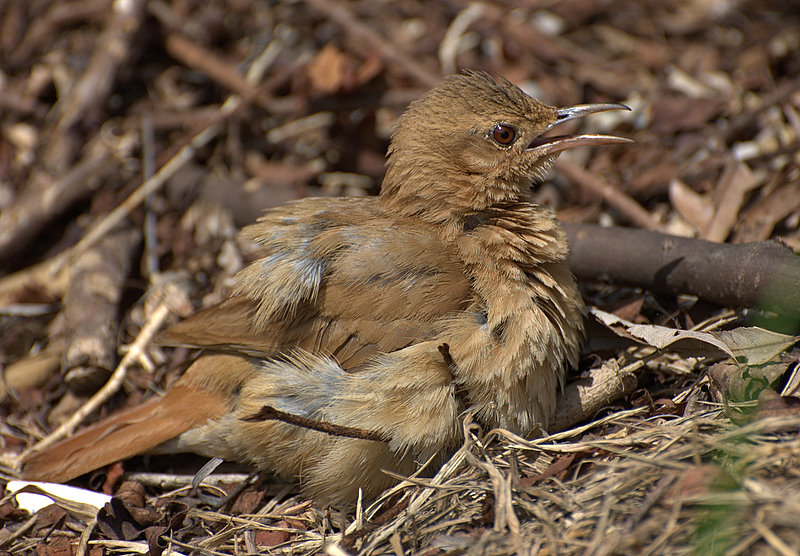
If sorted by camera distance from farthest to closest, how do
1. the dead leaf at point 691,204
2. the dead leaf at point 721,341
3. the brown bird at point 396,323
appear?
the dead leaf at point 691,204
the brown bird at point 396,323
the dead leaf at point 721,341

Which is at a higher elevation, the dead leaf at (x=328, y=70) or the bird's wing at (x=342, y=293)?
the dead leaf at (x=328, y=70)

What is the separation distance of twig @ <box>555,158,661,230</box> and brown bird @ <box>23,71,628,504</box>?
0.91 m

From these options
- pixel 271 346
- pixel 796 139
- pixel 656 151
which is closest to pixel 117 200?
pixel 271 346

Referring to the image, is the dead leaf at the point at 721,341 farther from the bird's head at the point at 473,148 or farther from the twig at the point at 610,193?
the twig at the point at 610,193

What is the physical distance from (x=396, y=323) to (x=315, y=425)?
57 centimetres

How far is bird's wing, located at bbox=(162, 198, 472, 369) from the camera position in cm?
319

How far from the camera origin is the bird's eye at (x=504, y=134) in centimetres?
352

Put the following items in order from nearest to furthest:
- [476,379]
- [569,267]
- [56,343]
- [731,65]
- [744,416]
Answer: [744,416] < [476,379] < [569,267] < [56,343] < [731,65]

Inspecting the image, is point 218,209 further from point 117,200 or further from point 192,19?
point 192,19

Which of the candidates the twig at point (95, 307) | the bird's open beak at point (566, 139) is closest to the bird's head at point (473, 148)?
the bird's open beak at point (566, 139)

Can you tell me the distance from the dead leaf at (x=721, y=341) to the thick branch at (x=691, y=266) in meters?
0.16

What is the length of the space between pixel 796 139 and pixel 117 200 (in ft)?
14.7

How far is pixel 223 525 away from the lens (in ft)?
10.8

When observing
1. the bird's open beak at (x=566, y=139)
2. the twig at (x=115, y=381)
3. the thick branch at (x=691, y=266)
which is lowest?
the twig at (x=115, y=381)
